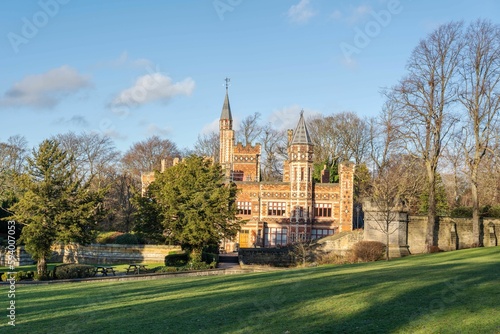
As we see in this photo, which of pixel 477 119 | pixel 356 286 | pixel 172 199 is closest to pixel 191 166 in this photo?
pixel 172 199

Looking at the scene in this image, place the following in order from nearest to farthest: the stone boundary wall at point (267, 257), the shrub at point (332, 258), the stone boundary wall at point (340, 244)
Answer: the shrub at point (332, 258)
the stone boundary wall at point (340, 244)
the stone boundary wall at point (267, 257)

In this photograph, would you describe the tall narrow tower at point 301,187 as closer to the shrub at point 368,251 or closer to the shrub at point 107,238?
the shrub at point 107,238

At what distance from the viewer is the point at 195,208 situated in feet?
109

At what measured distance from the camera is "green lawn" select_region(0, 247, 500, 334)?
412 inches

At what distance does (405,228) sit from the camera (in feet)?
112

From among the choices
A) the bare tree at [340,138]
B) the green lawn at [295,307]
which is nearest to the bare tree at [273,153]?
the bare tree at [340,138]

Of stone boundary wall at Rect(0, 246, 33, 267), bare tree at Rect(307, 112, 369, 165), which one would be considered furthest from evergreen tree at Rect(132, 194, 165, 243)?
bare tree at Rect(307, 112, 369, 165)

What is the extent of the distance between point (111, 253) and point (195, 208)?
36.3 feet

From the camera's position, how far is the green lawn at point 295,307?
10461 millimetres

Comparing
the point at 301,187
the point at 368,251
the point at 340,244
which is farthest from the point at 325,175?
the point at 368,251

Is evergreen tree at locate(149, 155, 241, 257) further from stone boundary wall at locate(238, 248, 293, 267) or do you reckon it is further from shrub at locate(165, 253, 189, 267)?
stone boundary wall at locate(238, 248, 293, 267)

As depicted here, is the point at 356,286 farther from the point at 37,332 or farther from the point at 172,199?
the point at 172,199

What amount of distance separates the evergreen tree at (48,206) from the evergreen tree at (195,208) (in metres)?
5.75

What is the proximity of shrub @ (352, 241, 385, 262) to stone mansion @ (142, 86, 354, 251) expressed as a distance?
644 inches
